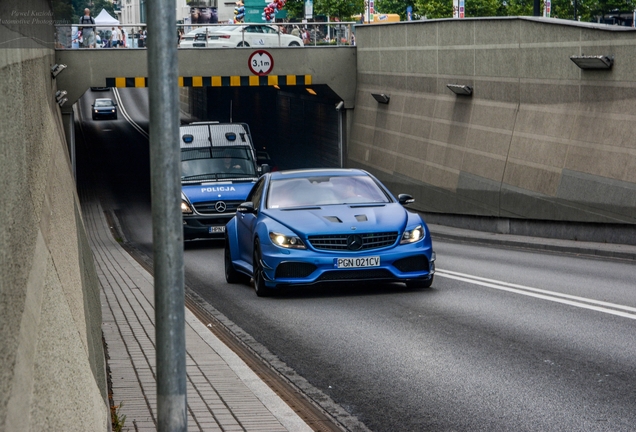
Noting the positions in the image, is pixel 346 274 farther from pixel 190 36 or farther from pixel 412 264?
pixel 190 36

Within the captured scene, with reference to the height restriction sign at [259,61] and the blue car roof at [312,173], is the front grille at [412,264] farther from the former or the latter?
the height restriction sign at [259,61]

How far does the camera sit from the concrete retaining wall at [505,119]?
19875 mm

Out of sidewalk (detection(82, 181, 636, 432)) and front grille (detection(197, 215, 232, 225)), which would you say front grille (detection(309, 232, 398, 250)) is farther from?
front grille (detection(197, 215, 232, 225))

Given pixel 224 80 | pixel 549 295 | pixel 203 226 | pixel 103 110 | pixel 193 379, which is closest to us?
pixel 193 379

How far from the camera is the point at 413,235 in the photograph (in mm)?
12859

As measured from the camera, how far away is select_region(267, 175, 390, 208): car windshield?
1365cm

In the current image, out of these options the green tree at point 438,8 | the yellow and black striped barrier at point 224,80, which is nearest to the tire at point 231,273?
the yellow and black striped barrier at point 224,80

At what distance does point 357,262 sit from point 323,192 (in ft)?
5.36

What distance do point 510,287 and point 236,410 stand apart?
7.40 meters

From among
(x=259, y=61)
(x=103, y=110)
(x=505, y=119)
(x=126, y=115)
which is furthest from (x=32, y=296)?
(x=126, y=115)

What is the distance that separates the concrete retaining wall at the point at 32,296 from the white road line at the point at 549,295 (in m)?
7.10

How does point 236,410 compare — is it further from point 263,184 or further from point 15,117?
point 263,184

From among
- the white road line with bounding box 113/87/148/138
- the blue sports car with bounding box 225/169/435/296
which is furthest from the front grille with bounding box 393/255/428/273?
the white road line with bounding box 113/87/148/138

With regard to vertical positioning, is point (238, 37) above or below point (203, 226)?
above
